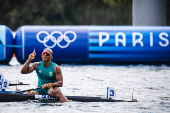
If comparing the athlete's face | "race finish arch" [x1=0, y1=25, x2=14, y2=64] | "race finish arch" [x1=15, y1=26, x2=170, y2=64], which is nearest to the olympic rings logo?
"race finish arch" [x1=15, y1=26, x2=170, y2=64]

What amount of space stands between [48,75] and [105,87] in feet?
10.5

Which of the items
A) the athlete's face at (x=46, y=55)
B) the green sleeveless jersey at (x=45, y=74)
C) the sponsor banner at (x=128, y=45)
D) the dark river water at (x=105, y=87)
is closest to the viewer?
the dark river water at (x=105, y=87)

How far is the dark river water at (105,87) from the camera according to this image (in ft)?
29.6

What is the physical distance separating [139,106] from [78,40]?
35.5 feet

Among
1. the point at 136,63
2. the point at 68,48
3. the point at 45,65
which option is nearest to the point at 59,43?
the point at 68,48

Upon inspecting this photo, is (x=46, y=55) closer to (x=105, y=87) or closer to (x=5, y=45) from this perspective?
(x=105, y=87)

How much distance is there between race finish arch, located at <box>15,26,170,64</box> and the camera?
1972 centimetres

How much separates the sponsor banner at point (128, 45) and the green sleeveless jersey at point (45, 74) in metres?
10.0

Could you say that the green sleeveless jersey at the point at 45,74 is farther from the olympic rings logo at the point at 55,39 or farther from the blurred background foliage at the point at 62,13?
the blurred background foliage at the point at 62,13

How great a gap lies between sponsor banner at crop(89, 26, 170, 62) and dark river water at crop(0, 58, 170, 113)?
1.07 metres

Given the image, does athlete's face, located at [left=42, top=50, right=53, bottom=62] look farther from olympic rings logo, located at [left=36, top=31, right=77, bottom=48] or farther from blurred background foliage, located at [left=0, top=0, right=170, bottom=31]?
blurred background foliage, located at [left=0, top=0, right=170, bottom=31]

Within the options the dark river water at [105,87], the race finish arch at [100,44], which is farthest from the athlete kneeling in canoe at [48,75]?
the race finish arch at [100,44]

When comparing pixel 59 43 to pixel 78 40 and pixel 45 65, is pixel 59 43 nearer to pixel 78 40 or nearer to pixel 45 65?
pixel 78 40

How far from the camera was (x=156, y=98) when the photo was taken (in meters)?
10.6
